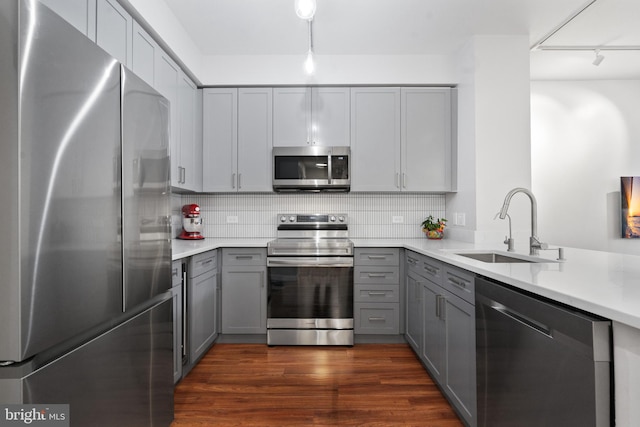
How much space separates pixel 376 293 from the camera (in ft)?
10.4

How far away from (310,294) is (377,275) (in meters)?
0.64

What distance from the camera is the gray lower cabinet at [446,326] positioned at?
70.6 inches

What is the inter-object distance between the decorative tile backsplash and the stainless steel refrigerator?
2246 millimetres

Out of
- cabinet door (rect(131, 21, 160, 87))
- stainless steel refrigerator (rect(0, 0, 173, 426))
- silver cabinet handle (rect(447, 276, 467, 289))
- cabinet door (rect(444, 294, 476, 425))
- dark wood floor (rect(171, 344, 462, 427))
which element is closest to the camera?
stainless steel refrigerator (rect(0, 0, 173, 426))

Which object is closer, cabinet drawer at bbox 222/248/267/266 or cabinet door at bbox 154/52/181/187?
cabinet door at bbox 154/52/181/187

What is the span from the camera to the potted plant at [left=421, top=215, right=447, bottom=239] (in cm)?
353

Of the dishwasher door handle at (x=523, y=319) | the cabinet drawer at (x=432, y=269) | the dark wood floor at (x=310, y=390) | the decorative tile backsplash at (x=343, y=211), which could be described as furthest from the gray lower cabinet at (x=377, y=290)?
the dishwasher door handle at (x=523, y=319)

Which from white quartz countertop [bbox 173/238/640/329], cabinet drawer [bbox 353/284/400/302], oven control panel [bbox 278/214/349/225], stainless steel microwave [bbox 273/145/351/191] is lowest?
cabinet drawer [bbox 353/284/400/302]

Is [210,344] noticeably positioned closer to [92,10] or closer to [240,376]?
[240,376]

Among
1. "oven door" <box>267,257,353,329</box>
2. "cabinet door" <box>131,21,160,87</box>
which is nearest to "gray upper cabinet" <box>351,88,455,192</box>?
"oven door" <box>267,257,353,329</box>

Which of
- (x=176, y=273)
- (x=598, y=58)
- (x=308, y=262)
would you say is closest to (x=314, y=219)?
(x=308, y=262)

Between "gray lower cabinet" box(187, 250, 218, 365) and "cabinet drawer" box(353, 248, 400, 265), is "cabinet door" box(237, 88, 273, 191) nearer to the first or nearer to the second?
"gray lower cabinet" box(187, 250, 218, 365)

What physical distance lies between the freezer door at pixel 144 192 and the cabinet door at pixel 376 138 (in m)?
2.13

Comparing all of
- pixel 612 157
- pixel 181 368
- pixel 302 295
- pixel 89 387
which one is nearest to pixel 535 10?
pixel 612 157
